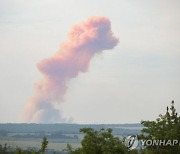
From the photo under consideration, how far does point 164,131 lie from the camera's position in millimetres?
29969

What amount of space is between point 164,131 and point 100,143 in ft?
18.0

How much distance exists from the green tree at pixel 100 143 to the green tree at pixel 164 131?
8.20 ft

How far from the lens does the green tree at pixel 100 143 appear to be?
26203mm

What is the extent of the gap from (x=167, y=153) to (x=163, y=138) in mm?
1293

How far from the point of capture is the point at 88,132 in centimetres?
2759

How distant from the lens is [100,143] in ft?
88.4

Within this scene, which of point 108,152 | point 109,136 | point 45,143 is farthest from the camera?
point 45,143

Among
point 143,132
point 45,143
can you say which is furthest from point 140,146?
point 45,143

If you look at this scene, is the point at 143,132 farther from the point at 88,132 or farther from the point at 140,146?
the point at 88,132

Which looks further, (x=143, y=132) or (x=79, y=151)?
(x=143, y=132)

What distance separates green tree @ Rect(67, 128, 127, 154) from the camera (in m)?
26.2

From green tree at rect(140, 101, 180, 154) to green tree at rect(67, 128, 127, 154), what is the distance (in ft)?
8.20

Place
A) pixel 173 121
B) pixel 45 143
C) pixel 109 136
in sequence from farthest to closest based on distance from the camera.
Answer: pixel 173 121
pixel 45 143
pixel 109 136

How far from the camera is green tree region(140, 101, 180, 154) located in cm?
2816
